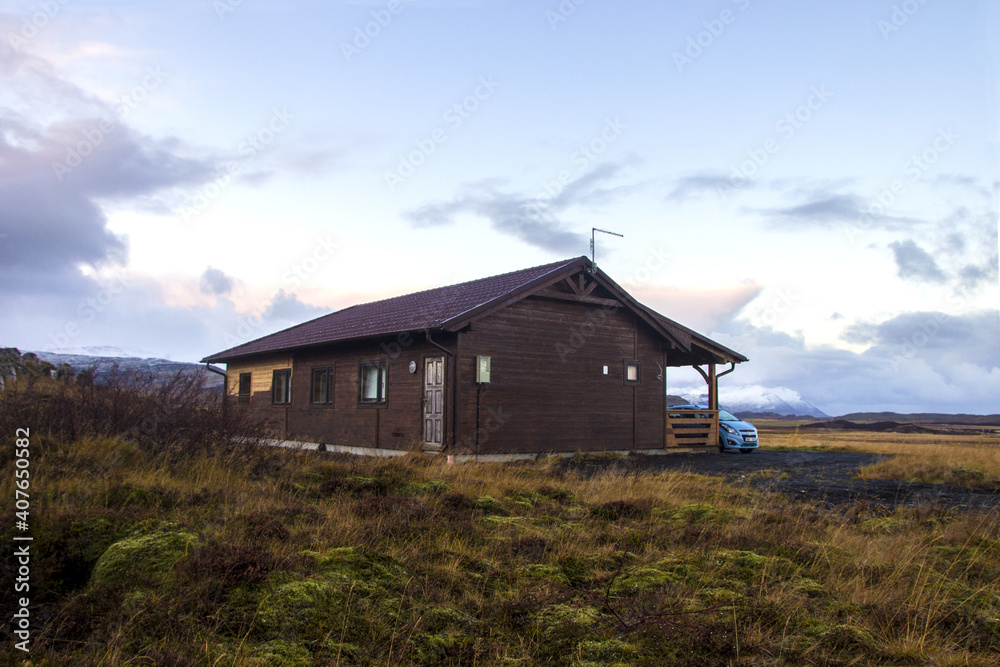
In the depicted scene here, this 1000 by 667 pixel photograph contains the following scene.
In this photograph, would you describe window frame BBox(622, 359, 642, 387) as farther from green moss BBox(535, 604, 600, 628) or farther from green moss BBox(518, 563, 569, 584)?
green moss BBox(535, 604, 600, 628)

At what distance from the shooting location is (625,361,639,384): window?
62.5 feet

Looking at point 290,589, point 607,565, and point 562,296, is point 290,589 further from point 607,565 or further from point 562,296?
point 562,296

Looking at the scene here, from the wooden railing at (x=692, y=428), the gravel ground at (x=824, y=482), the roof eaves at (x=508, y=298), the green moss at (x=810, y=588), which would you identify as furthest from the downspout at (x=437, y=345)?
the green moss at (x=810, y=588)

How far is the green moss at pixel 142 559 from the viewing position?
180 inches

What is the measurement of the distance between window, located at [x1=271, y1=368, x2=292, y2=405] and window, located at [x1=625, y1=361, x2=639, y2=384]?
10876 millimetres

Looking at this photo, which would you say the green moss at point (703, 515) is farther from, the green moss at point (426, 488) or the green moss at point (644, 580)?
the green moss at point (426, 488)

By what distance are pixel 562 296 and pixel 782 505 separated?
9750mm

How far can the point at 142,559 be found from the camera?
476cm

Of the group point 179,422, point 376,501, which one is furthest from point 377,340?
point 376,501

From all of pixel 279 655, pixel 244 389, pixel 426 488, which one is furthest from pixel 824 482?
pixel 244 389

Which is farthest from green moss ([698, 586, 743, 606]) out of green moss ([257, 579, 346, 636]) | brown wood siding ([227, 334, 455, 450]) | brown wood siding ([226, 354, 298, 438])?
brown wood siding ([226, 354, 298, 438])

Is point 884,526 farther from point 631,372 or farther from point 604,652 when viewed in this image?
point 631,372

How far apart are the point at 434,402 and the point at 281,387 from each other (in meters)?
9.05

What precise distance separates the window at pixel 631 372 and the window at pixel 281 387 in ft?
35.7
